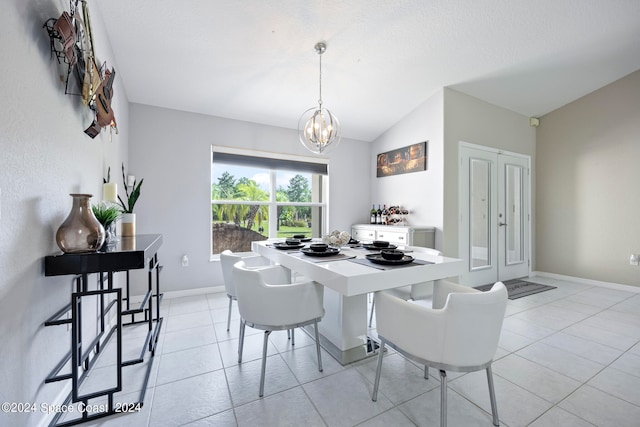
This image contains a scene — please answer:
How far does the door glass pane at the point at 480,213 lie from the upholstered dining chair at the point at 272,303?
3.14 meters

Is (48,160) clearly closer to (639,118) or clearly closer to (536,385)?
(536,385)

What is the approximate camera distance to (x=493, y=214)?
418 cm

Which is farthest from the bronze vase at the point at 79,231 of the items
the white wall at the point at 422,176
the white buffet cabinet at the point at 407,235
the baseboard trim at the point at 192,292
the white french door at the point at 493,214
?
the white french door at the point at 493,214

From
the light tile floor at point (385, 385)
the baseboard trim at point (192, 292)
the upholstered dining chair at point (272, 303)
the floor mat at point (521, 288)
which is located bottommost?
the light tile floor at point (385, 385)

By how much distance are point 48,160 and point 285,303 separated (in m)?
1.42

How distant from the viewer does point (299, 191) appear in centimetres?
443

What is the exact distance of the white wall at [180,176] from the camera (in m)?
3.33

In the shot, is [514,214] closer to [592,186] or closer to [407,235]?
[592,186]

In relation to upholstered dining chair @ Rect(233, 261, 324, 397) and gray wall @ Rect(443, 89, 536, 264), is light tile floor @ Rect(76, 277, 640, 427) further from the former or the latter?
gray wall @ Rect(443, 89, 536, 264)

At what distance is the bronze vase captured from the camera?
1289 millimetres

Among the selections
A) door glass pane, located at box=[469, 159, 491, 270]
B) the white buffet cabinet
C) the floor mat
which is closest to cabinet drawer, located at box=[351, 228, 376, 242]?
the white buffet cabinet

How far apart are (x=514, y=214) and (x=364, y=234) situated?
2.53m

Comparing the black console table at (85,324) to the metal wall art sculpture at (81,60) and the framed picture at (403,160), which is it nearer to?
the metal wall art sculpture at (81,60)

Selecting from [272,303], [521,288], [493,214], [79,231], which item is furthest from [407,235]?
[79,231]
